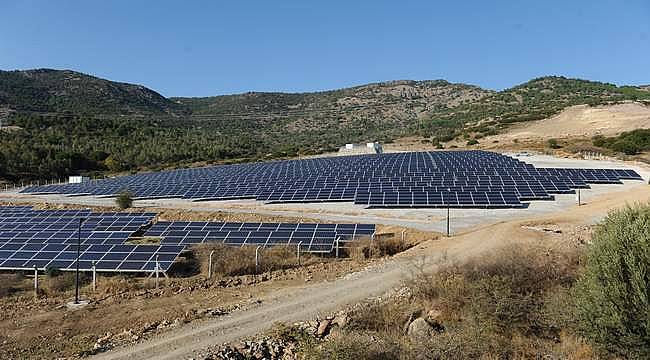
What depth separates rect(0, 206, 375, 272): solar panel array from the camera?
22.8m

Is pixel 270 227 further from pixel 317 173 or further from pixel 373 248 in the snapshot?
pixel 317 173

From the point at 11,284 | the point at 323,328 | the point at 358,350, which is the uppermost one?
the point at 358,350

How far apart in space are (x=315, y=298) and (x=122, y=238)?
14.9 metres

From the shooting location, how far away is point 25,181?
75.3m

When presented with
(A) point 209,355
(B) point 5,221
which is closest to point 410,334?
(A) point 209,355

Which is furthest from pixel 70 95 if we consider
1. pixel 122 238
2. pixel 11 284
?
pixel 11 284

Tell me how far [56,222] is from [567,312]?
97.6ft

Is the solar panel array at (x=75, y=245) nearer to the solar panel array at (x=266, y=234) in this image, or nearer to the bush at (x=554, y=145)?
the solar panel array at (x=266, y=234)

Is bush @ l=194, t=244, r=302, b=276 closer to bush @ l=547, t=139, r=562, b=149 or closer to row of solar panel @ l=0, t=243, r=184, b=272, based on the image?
row of solar panel @ l=0, t=243, r=184, b=272

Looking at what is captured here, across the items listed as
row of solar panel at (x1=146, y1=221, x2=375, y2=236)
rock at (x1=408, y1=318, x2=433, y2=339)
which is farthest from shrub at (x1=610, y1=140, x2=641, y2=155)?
rock at (x1=408, y1=318, x2=433, y2=339)

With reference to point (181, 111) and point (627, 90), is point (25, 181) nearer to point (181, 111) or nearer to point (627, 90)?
point (181, 111)

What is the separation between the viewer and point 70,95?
138500 millimetres

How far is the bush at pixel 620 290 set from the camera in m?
10.4

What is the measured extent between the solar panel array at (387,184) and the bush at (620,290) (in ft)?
85.2
